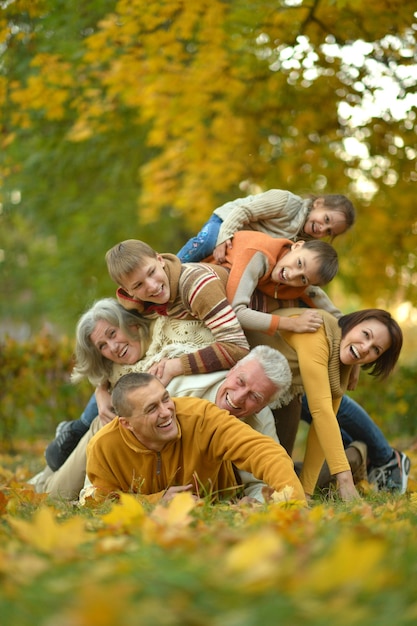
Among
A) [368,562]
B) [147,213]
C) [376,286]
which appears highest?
[368,562]

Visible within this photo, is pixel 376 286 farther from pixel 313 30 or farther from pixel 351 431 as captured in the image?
pixel 351 431

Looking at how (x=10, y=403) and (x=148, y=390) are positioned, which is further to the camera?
(x=10, y=403)

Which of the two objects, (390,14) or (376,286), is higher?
(390,14)

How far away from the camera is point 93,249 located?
45.7 feet

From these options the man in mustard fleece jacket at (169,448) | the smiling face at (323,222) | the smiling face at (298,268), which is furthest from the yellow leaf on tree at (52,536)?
the smiling face at (323,222)

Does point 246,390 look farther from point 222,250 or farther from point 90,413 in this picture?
point 90,413

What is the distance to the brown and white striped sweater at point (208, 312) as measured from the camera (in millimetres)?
4148

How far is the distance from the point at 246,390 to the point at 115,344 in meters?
0.97

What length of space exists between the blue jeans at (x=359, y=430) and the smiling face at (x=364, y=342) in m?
Answer: 0.94

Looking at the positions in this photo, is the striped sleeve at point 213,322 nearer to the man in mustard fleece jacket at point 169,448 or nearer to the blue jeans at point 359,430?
the man in mustard fleece jacket at point 169,448

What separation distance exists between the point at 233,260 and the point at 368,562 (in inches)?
122

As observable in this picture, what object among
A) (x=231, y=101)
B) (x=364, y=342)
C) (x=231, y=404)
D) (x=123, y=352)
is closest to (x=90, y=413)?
(x=123, y=352)

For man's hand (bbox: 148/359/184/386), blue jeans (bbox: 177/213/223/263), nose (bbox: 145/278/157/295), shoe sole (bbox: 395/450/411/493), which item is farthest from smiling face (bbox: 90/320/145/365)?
shoe sole (bbox: 395/450/411/493)

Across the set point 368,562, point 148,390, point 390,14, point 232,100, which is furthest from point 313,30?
point 368,562
